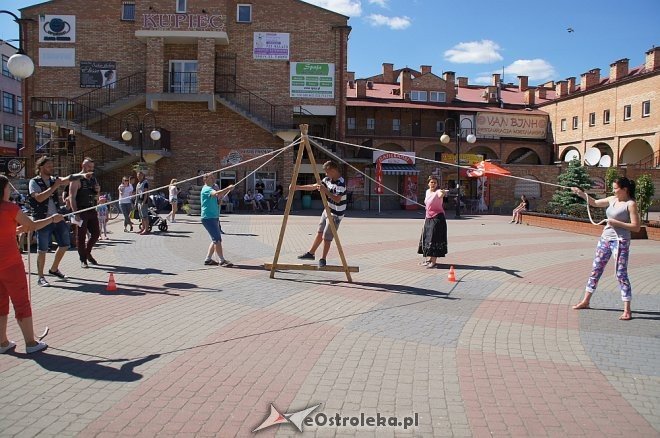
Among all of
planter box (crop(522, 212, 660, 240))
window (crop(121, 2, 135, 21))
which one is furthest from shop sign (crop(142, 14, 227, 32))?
planter box (crop(522, 212, 660, 240))

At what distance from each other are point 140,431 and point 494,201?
115 ft

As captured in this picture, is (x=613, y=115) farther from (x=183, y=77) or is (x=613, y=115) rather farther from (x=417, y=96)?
(x=183, y=77)

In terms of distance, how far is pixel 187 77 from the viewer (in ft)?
101

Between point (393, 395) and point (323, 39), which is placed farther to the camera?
point (323, 39)

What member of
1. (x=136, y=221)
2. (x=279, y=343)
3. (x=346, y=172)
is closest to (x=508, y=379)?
(x=279, y=343)

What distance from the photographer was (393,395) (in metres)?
4.34

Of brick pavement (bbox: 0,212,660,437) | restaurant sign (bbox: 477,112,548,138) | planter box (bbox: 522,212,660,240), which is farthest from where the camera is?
restaurant sign (bbox: 477,112,548,138)

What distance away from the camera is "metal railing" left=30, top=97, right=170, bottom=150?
29.0 meters

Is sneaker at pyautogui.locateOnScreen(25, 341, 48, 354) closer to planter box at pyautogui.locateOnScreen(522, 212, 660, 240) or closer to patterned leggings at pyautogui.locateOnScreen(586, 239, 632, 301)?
patterned leggings at pyautogui.locateOnScreen(586, 239, 632, 301)

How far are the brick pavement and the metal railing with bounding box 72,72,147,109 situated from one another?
23645 mm

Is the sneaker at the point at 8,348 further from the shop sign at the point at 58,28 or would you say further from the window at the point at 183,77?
the shop sign at the point at 58,28

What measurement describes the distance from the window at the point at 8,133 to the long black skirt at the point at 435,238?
57.4 m

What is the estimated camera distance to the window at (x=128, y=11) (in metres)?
31.0

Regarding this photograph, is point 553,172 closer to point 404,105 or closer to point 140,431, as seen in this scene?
point 404,105
